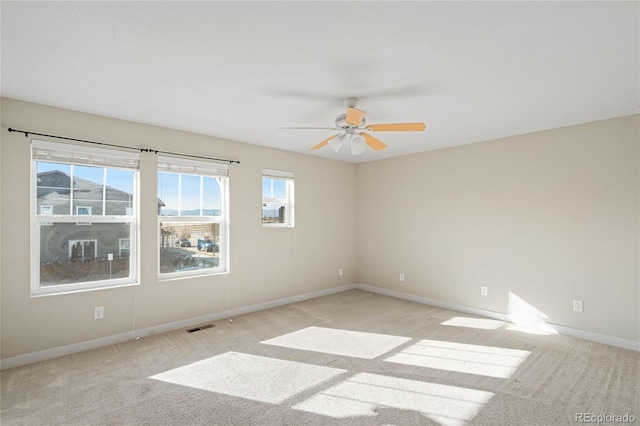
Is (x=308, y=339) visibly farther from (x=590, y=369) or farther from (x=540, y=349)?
(x=590, y=369)

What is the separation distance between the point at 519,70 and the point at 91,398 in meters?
4.03

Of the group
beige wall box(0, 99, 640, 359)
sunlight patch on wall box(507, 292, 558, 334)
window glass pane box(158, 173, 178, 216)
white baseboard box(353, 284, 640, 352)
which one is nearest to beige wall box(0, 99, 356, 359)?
beige wall box(0, 99, 640, 359)

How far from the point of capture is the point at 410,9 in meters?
1.67

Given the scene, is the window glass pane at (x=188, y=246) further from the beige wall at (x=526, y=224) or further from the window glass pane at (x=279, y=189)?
the beige wall at (x=526, y=224)

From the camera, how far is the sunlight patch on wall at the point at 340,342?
10.8ft

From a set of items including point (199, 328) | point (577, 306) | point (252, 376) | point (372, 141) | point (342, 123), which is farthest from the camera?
point (199, 328)

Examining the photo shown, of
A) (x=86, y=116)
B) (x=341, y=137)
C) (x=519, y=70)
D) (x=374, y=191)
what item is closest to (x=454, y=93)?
(x=519, y=70)

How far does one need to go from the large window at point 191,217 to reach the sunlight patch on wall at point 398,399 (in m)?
2.46

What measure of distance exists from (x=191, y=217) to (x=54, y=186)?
140 centimetres

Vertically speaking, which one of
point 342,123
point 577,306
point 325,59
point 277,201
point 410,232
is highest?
point 325,59

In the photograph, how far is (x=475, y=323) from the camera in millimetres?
4133

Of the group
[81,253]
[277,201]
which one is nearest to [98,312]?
[81,253]

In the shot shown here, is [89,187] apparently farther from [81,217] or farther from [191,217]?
[191,217]

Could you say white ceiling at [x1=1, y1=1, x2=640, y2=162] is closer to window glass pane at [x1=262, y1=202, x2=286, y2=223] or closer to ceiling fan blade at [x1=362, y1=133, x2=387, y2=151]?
ceiling fan blade at [x1=362, y1=133, x2=387, y2=151]
